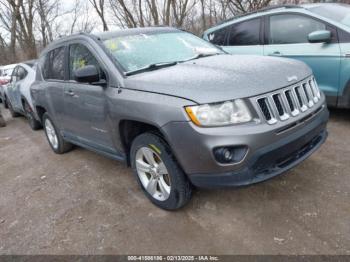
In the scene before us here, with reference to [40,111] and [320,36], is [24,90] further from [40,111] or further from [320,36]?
[320,36]

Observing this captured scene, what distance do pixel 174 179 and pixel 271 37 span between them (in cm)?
348

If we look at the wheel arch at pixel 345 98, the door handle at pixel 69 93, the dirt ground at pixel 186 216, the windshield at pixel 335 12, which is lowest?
the dirt ground at pixel 186 216

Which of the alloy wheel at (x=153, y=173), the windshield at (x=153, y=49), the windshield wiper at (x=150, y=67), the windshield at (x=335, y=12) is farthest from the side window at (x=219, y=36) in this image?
the alloy wheel at (x=153, y=173)

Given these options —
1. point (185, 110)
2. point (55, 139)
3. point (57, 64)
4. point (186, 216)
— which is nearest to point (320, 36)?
point (185, 110)

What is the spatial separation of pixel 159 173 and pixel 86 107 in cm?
120

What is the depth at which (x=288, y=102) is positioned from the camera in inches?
96.0

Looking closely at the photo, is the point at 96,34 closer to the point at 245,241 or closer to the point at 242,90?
the point at 242,90

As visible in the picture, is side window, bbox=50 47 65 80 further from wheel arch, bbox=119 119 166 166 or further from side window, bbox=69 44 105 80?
wheel arch, bbox=119 119 166 166

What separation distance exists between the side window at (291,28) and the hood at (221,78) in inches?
73.7

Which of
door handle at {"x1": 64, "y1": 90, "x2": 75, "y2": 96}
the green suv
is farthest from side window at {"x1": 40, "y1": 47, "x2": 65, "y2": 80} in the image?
the green suv

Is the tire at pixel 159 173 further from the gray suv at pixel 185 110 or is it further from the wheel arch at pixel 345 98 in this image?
the wheel arch at pixel 345 98

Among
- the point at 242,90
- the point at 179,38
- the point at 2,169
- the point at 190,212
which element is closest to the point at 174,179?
the point at 190,212

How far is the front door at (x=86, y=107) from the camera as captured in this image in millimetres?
3096

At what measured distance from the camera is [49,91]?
13.8 feet
